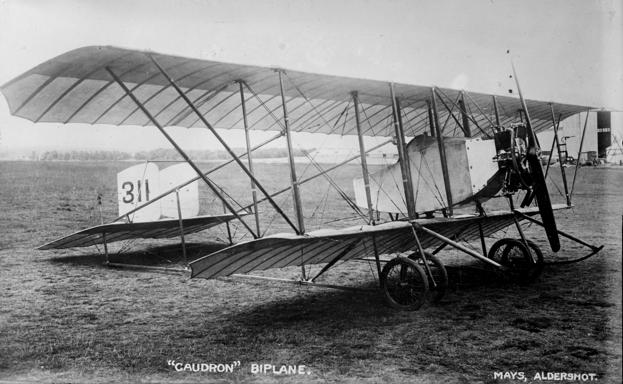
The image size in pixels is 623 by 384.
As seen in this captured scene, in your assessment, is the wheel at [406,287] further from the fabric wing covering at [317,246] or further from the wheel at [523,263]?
the wheel at [523,263]

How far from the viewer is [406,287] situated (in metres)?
5.92

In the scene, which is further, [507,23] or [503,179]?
[503,179]

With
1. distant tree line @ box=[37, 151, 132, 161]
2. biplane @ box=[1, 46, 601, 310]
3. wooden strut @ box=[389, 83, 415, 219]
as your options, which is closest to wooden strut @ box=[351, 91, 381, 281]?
biplane @ box=[1, 46, 601, 310]

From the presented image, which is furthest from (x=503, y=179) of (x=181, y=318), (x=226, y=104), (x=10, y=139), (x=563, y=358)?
(x=10, y=139)

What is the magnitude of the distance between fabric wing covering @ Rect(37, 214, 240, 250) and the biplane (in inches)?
2.6

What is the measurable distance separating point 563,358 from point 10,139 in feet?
26.0

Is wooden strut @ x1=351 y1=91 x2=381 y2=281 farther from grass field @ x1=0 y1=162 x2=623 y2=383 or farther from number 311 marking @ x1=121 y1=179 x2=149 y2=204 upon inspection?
number 311 marking @ x1=121 y1=179 x2=149 y2=204

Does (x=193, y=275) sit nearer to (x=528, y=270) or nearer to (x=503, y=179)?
(x=503, y=179)

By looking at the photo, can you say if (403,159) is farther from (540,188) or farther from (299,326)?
(299,326)

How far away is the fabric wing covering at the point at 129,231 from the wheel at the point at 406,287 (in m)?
4.92

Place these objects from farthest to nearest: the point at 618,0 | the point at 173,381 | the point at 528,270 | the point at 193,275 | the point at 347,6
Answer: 1. the point at 528,270
2. the point at 347,6
3. the point at 193,275
4. the point at 618,0
5. the point at 173,381

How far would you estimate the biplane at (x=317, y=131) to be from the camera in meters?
5.03

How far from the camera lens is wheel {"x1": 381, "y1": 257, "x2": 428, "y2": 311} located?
5.56 m

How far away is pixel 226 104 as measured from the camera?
740 cm
